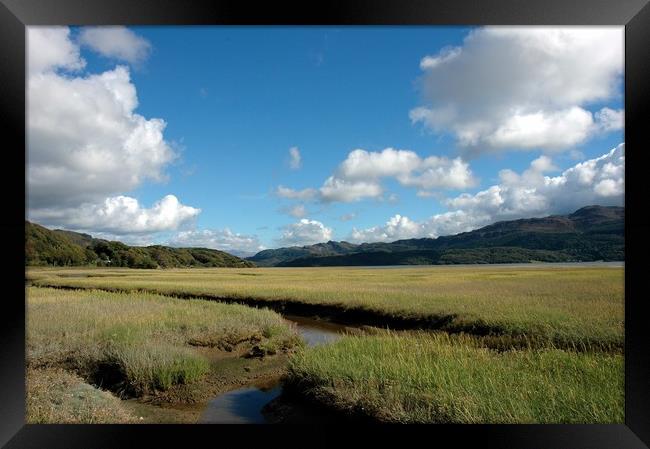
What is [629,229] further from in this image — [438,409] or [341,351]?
[341,351]

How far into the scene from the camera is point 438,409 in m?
4.43

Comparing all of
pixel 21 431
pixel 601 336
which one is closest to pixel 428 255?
pixel 601 336

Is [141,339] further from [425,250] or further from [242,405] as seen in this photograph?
[425,250]

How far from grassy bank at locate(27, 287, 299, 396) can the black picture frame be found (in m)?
1.99

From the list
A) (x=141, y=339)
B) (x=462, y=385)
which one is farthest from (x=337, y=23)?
(x=141, y=339)

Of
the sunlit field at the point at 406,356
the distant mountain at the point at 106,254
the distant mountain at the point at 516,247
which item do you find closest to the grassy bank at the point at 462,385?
the sunlit field at the point at 406,356

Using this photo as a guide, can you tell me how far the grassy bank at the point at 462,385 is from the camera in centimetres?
432

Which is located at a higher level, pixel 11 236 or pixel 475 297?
pixel 11 236

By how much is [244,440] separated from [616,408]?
449 centimetres

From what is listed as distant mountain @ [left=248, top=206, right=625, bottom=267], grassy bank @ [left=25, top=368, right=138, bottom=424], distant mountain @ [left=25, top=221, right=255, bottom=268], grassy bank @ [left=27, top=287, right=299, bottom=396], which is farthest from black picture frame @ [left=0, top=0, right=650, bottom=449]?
distant mountain @ [left=248, top=206, right=625, bottom=267]

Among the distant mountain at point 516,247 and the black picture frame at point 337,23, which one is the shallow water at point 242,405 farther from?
the distant mountain at point 516,247

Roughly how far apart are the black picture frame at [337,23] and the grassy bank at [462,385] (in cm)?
24

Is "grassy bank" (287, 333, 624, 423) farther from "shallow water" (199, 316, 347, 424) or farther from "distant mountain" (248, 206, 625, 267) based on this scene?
"distant mountain" (248, 206, 625, 267)

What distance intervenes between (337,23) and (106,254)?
1619 inches
